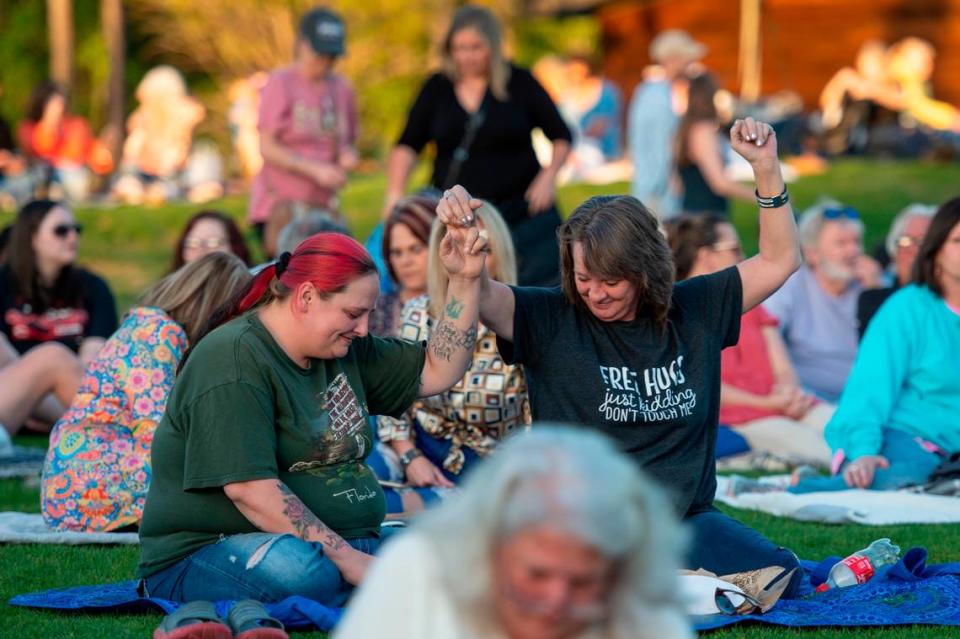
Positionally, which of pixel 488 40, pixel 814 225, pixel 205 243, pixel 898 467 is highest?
pixel 488 40

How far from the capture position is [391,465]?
6953mm

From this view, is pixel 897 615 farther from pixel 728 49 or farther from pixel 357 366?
pixel 728 49

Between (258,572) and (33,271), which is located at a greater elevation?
(33,271)

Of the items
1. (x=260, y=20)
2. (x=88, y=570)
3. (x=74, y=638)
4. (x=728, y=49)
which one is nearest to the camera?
(x=74, y=638)

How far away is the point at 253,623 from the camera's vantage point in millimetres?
4312

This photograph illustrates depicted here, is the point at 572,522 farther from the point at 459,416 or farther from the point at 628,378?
the point at 459,416

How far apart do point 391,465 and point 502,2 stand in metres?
22.6

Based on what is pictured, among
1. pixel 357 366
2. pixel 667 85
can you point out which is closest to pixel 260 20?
pixel 667 85

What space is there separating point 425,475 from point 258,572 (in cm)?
209

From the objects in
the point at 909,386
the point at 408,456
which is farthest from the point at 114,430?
the point at 909,386

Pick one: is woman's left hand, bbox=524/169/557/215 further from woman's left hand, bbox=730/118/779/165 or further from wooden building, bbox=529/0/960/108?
wooden building, bbox=529/0/960/108

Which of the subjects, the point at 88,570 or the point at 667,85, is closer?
the point at 88,570

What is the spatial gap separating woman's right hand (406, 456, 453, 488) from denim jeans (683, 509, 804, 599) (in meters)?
1.78

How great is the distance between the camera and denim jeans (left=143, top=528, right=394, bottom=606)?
4602 mm
